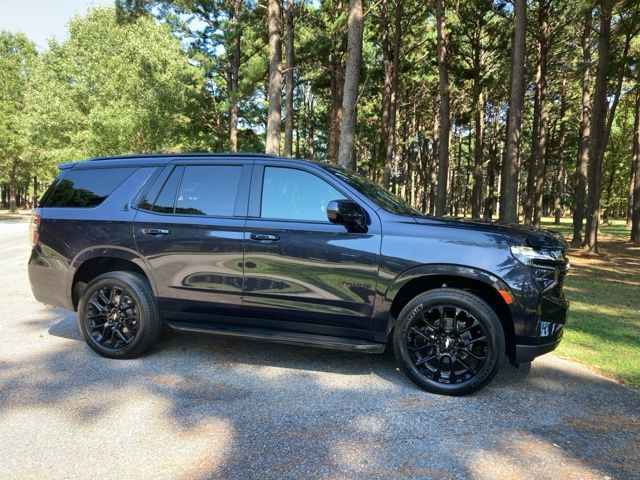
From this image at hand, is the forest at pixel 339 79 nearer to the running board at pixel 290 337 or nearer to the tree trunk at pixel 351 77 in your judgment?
the tree trunk at pixel 351 77

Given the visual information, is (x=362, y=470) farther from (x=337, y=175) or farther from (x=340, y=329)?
(x=337, y=175)

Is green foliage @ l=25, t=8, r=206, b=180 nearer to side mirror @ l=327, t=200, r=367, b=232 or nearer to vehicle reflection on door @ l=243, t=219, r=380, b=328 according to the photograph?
vehicle reflection on door @ l=243, t=219, r=380, b=328

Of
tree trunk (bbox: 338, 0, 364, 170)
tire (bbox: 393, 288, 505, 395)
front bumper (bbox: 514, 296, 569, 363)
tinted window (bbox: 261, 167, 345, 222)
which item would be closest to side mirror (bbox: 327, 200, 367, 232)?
tinted window (bbox: 261, 167, 345, 222)

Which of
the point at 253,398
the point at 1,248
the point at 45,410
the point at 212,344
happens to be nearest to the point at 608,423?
the point at 253,398

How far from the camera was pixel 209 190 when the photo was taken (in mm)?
4535

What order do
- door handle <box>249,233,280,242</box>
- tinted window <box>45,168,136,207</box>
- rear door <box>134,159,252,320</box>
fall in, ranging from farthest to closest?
tinted window <box>45,168,136,207</box> → rear door <box>134,159,252,320</box> → door handle <box>249,233,280,242</box>

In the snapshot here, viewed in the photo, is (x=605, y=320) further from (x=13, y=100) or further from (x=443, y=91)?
(x=13, y=100)

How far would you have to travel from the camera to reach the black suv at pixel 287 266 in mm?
3791

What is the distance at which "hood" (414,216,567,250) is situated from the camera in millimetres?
3730

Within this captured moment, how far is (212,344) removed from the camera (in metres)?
5.13

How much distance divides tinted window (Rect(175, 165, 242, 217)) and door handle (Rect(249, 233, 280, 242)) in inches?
14.3

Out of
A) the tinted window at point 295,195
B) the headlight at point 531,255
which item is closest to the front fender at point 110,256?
the tinted window at point 295,195

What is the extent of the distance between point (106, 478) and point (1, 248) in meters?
13.9

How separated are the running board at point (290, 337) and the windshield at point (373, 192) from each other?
1216mm
